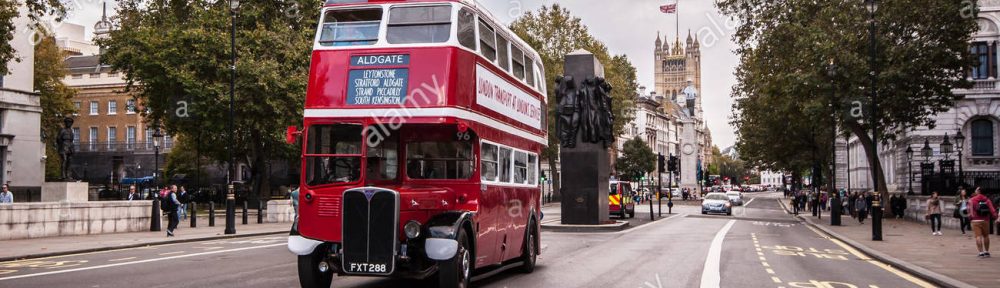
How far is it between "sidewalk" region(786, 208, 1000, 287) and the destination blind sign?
30.5 ft

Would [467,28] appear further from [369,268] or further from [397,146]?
[369,268]

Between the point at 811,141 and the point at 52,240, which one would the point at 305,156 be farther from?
the point at 811,141

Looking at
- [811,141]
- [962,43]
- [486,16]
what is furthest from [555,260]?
[811,141]

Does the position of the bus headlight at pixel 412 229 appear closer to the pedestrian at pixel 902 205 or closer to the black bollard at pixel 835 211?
the black bollard at pixel 835 211

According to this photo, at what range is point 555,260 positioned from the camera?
19609 millimetres

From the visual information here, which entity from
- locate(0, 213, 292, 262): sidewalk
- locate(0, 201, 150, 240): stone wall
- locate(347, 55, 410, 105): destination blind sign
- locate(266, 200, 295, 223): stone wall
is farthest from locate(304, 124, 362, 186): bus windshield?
locate(266, 200, 295, 223): stone wall

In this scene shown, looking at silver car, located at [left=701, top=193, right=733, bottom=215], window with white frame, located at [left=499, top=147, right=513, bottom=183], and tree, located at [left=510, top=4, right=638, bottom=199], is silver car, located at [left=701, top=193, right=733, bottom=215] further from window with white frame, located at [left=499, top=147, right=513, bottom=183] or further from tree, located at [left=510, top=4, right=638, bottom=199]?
window with white frame, located at [left=499, top=147, right=513, bottom=183]

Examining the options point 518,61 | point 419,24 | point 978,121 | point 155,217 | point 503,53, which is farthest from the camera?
point 978,121

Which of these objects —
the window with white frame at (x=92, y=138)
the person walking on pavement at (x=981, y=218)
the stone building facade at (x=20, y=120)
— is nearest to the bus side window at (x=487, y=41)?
the person walking on pavement at (x=981, y=218)

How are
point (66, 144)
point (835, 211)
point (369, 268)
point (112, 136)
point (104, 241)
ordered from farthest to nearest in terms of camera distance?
1. point (112, 136)
2. point (835, 211)
3. point (66, 144)
4. point (104, 241)
5. point (369, 268)

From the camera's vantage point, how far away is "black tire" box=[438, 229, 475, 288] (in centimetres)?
1155

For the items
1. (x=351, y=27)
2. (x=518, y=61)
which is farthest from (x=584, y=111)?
(x=351, y=27)

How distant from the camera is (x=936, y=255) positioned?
22.1 meters

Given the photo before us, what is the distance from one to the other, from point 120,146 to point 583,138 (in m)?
62.0
